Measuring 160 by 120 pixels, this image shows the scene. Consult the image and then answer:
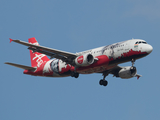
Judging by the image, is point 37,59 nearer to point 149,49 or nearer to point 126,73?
point 126,73

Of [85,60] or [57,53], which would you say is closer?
[85,60]

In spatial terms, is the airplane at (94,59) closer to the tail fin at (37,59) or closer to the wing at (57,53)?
the wing at (57,53)

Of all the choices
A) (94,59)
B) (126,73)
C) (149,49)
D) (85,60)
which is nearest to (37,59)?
(85,60)

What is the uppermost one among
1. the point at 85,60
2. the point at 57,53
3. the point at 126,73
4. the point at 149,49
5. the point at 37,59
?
the point at 37,59

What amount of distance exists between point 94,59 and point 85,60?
1.42m

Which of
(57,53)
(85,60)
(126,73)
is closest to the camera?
(85,60)

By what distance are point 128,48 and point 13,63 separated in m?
18.3

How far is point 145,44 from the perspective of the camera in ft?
160

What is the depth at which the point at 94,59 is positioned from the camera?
5044 centimetres

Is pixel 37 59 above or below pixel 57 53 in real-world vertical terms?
above

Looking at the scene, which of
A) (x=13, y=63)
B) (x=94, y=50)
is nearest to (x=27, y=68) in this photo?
(x=13, y=63)

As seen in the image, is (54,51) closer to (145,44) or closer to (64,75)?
(64,75)

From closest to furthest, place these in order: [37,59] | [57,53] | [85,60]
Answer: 1. [85,60]
2. [57,53]
3. [37,59]

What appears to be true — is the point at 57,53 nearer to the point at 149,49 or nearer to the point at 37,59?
the point at 37,59
